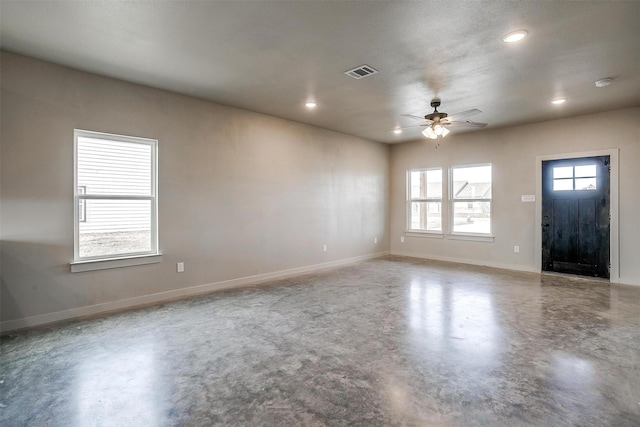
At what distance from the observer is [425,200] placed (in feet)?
25.5

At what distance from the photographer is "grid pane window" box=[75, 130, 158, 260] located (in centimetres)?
378

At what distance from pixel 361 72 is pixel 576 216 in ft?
15.6

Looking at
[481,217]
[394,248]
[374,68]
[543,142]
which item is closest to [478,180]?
[481,217]

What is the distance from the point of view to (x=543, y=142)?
19.7 ft

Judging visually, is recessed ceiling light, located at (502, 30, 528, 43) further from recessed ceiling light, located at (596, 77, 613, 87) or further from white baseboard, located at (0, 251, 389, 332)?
white baseboard, located at (0, 251, 389, 332)

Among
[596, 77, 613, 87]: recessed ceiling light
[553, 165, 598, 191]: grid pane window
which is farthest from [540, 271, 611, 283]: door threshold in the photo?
[596, 77, 613, 87]: recessed ceiling light

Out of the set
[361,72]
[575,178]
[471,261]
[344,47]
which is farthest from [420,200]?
[344,47]

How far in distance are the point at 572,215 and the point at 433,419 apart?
5503 millimetres

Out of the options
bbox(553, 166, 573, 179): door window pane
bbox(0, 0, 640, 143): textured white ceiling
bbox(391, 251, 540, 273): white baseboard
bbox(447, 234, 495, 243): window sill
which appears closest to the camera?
bbox(0, 0, 640, 143): textured white ceiling

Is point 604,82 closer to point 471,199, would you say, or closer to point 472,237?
point 471,199

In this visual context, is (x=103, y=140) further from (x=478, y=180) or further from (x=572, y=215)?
(x=572, y=215)

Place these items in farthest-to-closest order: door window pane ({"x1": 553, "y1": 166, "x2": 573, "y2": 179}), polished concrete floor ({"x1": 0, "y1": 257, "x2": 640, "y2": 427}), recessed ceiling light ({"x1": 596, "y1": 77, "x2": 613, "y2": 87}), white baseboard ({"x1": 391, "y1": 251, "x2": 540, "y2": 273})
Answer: white baseboard ({"x1": 391, "y1": 251, "x2": 540, "y2": 273}) < door window pane ({"x1": 553, "y1": 166, "x2": 573, "y2": 179}) < recessed ceiling light ({"x1": 596, "y1": 77, "x2": 613, "y2": 87}) < polished concrete floor ({"x1": 0, "y1": 257, "x2": 640, "y2": 427})

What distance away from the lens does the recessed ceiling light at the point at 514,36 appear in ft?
9.55

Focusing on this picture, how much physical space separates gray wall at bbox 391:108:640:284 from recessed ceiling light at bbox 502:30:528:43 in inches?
146
